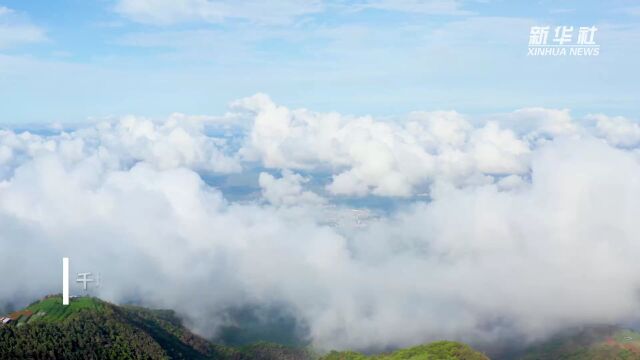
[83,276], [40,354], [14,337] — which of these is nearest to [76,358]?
[40,354]

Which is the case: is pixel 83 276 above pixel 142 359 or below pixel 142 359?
above

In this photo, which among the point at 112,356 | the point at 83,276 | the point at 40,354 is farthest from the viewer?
the point at 112,356

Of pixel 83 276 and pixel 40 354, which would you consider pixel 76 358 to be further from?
pixel 83 276

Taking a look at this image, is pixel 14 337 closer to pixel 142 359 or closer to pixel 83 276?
pixel 142 359

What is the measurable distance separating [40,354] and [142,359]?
35144 mm

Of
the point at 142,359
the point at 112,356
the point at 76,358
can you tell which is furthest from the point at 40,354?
the point at 142,359

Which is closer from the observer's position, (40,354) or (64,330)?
(40,354)

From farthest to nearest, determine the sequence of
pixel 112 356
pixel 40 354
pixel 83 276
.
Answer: pixel 112 356, pixel 40 354, pixel 83 276

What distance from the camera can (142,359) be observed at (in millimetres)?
197750

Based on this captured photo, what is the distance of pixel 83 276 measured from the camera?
149 meters

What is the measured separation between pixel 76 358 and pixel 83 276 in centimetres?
4441

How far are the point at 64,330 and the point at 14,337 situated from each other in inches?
766

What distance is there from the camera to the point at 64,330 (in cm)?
19875

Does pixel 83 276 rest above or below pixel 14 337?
above
